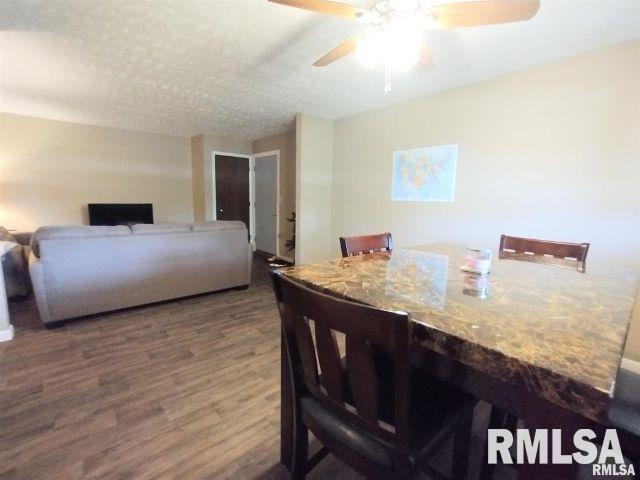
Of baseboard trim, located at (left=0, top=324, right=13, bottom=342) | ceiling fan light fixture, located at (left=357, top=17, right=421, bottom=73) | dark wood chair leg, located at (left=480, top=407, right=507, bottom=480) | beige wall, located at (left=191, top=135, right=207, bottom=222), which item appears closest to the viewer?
dark wood chair leg, located at (left=480, top=407, right=507, bottom=480)

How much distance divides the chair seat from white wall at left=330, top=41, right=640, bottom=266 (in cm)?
222

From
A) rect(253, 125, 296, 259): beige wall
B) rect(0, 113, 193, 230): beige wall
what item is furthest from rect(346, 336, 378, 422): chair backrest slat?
rect(0, 113, 193, 230): beige wall

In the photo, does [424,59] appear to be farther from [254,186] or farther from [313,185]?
[254,186]

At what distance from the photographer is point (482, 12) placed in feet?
4.48

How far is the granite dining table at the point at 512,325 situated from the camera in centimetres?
54

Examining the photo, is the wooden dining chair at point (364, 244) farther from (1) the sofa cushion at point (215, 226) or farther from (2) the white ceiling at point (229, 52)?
(1) the sofa cushion at point (215, 226)

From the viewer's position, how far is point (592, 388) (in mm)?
485

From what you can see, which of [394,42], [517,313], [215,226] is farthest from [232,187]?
[517,313]

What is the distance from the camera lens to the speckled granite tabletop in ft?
1.77

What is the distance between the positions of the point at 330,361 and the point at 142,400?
155 centimetres

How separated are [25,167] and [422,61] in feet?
18.7

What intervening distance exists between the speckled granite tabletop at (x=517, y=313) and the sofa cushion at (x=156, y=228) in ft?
7.52

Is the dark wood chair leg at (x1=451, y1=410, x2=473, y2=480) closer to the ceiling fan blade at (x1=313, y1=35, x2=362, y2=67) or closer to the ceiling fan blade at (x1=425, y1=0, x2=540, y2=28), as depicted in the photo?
the ceiling fan blade at (x1=425, y1=0, x2=540, y2=28)

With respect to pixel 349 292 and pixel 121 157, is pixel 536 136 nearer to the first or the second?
pixel 349 292
